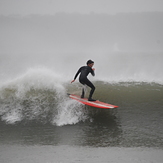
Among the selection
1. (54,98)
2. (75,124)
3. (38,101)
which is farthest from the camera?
(54,98)

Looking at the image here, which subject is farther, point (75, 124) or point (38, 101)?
point (38, 101)

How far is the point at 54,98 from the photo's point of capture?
6.86 m

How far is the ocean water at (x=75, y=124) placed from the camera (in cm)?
384

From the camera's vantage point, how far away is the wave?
5684mm

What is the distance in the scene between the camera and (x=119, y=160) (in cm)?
358

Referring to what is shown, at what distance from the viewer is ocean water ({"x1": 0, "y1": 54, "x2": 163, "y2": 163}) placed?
151 inches

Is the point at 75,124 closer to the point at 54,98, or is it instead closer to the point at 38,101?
the point at 54,98

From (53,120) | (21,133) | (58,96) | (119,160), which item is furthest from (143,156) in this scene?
(58,96)

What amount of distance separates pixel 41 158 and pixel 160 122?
11.4 ft

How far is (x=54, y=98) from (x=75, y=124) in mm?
1946

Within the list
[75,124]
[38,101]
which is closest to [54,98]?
[38,101]

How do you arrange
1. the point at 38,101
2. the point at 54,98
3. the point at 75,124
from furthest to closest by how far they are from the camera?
the point at 54,98, the point at 38,101, the point at 75,124

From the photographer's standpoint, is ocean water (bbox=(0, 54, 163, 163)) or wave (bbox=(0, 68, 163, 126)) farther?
wave (bbox=(0, 68, 163, 126))

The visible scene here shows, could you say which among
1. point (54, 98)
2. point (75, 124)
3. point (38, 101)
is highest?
point (54, 98)
